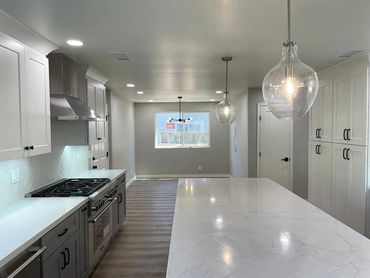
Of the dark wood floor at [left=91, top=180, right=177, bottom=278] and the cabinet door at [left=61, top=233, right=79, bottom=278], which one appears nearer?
the cabinet door at [left=61, top=233, right=79, bottom=278]

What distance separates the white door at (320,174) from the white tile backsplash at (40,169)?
11.7ft

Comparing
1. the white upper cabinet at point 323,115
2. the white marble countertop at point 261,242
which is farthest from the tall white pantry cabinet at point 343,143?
the white marble countertop at point 261,242

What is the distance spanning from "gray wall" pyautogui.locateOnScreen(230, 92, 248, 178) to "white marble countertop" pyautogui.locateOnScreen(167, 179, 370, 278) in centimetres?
391

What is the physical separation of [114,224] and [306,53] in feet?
10.4

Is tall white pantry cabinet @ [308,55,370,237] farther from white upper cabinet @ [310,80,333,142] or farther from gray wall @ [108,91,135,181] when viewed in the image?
gray wall @ [108,91,135,181]

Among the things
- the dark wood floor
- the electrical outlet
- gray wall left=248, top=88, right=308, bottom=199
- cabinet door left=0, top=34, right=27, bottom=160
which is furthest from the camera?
gray wall left=248, top=88, right=308, bottom=199

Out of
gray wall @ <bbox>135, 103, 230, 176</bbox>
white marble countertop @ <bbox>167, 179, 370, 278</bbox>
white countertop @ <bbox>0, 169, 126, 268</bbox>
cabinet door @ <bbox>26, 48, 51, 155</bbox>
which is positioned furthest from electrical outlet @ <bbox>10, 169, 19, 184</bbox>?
gray wall @ <bbox>135, 103, 230, 176</bbox>

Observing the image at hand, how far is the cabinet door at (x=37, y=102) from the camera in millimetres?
2436

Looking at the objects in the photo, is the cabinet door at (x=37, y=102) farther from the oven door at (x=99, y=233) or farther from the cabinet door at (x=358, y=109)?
the cabinet door at (x=358, y=109)

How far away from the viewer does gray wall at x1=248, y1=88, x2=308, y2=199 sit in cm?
595

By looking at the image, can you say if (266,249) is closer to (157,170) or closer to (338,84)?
(338,84)

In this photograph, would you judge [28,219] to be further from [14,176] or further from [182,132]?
[182,132]

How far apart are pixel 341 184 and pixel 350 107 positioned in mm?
1045

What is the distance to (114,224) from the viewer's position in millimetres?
3773
